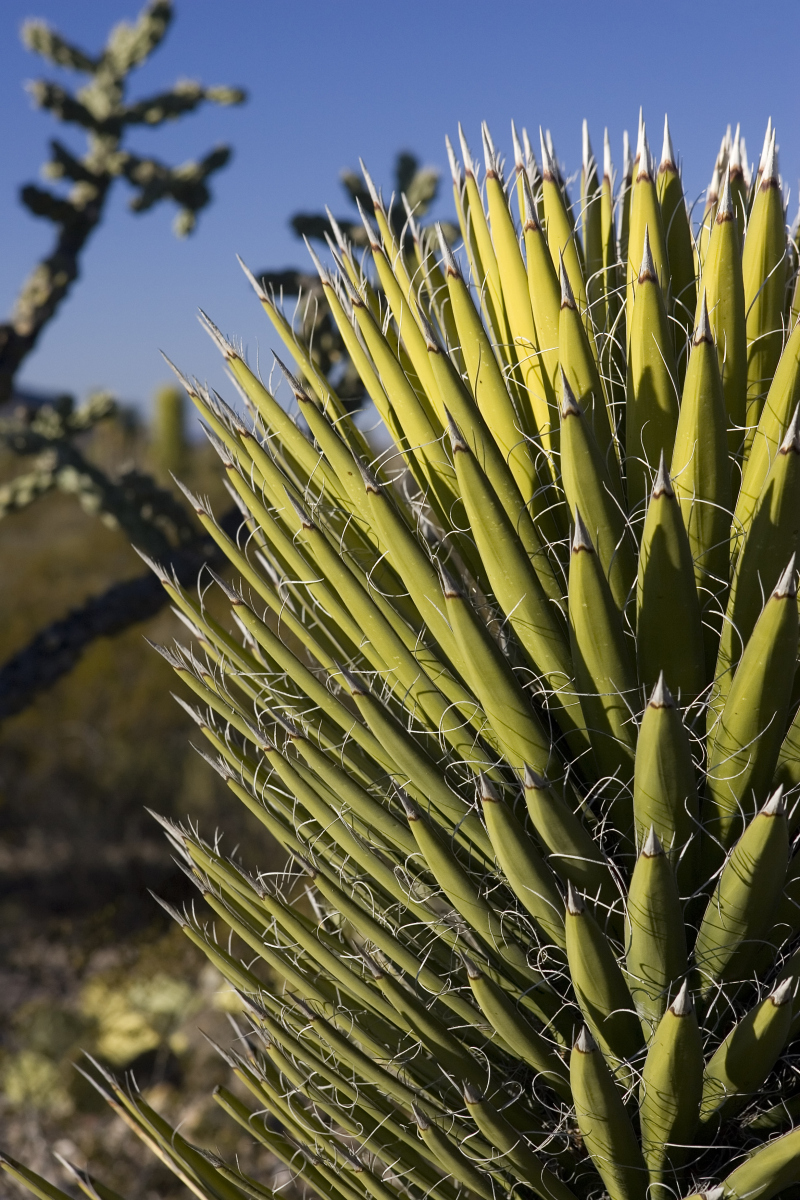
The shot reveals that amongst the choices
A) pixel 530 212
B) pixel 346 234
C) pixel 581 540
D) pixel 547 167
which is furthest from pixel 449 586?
pixel 346 234

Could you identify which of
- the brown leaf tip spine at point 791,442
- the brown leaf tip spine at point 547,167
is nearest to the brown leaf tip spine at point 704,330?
the brown leaf tip spine at point 791,442

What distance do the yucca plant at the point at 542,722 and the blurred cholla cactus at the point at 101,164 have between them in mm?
4711

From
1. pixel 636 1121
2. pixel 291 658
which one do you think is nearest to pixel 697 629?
pixel 291 658

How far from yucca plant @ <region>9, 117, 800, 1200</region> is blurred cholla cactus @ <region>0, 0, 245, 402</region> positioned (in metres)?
4.71

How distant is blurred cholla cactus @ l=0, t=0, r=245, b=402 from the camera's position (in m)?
5.60

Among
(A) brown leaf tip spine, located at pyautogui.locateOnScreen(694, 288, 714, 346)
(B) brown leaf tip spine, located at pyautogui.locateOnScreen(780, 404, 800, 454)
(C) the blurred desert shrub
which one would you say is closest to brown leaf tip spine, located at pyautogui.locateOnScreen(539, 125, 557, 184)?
(A) brown leaf tip spine, located at pyautogui.locateOnScreen(694, 288, 714, 346)

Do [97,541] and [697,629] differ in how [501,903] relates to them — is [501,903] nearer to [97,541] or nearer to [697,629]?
[697,629]

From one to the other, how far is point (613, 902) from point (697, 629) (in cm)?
40

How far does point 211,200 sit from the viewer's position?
5938mm

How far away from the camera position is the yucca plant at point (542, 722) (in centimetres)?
113

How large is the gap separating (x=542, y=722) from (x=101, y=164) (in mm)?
6030

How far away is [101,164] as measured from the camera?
5.95m

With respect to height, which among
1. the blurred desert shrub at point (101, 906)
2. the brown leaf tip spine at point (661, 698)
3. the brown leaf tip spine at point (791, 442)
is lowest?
the blurred desert shrub at point (101, 906)

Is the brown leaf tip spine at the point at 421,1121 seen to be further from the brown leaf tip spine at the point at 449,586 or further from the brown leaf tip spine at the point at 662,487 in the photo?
the brown leaf tip spine at the point at 662,487
